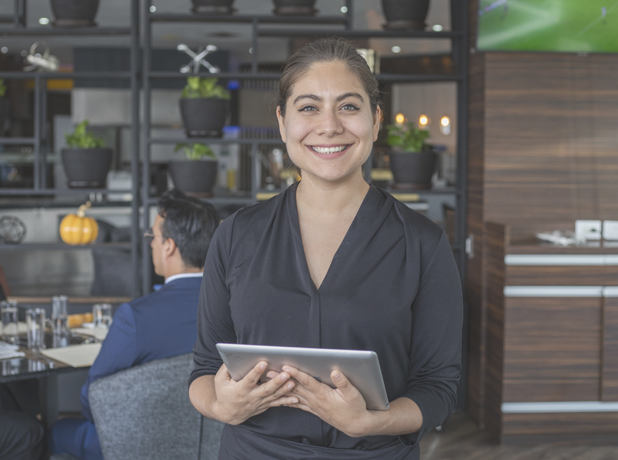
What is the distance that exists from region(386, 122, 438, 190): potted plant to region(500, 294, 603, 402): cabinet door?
822 mm

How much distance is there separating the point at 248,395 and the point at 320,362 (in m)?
0.16

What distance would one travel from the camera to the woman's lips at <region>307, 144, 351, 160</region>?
1.19 m

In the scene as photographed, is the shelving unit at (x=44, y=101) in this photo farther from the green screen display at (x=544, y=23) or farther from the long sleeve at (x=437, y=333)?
the long sleeve at (x=437, y=333)

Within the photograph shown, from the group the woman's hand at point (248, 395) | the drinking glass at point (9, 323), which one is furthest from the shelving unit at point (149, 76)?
the woman's hand at point (248, 395)

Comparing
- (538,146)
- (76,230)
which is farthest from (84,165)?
(538,146)

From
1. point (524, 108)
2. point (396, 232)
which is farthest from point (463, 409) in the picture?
point (396, 232)

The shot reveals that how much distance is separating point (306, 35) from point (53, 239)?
4.20 metres

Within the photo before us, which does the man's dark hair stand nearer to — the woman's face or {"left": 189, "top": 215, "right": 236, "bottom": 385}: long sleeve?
{"left": 189, "top": 215, "right": 236, "bottom": 385}: long sleeve

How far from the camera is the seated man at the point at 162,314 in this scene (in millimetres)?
2111

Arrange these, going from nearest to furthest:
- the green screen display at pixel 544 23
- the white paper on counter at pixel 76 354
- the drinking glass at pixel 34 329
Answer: the white paper on counter at pixel 76 354, the drinking glass at pixel 34 329, the green screen display at pixel 544 23

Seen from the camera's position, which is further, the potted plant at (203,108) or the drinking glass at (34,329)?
the potted plant at (203,108)

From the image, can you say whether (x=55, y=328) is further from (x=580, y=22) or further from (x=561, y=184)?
(x=580, y=22)

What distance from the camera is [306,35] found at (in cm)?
379

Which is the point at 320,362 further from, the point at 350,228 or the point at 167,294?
the point at 167,294
